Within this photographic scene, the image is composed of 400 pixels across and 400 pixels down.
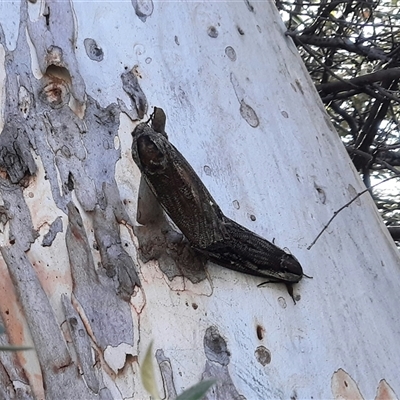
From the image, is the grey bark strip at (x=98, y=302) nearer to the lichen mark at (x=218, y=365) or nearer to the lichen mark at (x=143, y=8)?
the lichen mark at (x=218, y=365)

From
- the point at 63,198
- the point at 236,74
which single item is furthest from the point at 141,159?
the point at 236,74

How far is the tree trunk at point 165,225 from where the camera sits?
105 cm

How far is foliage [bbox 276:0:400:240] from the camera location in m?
2.16

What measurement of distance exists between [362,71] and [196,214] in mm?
2180

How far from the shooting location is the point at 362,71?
310 cm

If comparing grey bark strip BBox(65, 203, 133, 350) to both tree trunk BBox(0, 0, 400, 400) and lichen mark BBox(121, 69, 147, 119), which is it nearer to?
tree trunk BBox(0, 0, 400, 400)

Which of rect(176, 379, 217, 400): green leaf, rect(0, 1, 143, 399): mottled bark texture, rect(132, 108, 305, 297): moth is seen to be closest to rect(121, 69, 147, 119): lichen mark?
rect(0, 1, 143, 399): mottled bark texture

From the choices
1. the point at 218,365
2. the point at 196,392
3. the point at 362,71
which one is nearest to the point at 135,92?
the point at 218,365

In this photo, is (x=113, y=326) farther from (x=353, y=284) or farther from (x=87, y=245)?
(x=353, y=284)

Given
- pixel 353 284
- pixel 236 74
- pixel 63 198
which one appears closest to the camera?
pixel 63 198

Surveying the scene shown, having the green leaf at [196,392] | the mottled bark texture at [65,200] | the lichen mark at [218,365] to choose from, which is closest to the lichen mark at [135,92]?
the mottled bark texture at [65,200]

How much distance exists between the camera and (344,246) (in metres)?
1.34

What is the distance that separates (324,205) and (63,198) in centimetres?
52

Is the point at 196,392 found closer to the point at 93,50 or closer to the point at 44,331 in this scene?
Answer: the point at 44,331
